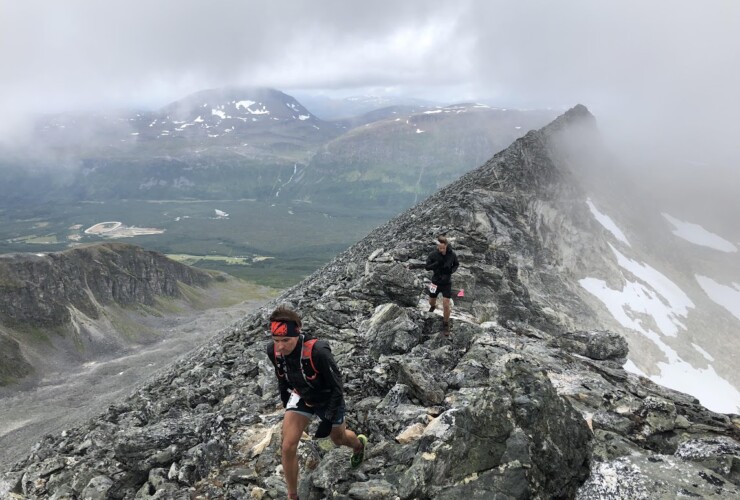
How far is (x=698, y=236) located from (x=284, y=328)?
13506 centimetres

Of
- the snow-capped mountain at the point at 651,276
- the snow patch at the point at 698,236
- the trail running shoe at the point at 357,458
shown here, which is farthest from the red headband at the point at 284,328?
the snow patch at the point at 698,236

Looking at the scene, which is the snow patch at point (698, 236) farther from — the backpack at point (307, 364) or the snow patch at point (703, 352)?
the backpack at point (307, 364)

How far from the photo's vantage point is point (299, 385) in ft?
34.7

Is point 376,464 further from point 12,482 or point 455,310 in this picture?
point 12,482

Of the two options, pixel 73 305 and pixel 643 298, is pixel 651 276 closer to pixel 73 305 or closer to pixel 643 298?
pixel 643 298

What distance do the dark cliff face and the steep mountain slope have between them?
22 centimetres

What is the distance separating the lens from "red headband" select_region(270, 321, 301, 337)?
32.8ft

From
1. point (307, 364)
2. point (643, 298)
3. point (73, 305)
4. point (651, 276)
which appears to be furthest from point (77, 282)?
point (307, 364)

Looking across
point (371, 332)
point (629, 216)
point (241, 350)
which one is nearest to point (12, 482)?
point (241, 350)

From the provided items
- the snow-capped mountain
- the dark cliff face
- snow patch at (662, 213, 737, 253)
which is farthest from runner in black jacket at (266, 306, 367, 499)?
the dark cliff face

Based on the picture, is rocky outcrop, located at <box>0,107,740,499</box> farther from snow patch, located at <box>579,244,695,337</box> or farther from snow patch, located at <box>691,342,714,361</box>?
snow patch, located at <box>691,342,714,361</box>

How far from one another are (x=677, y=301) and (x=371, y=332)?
7813 cm

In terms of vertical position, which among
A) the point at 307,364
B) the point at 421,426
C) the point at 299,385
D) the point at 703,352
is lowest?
the point at 703,352

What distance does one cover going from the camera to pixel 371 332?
20.6 m
